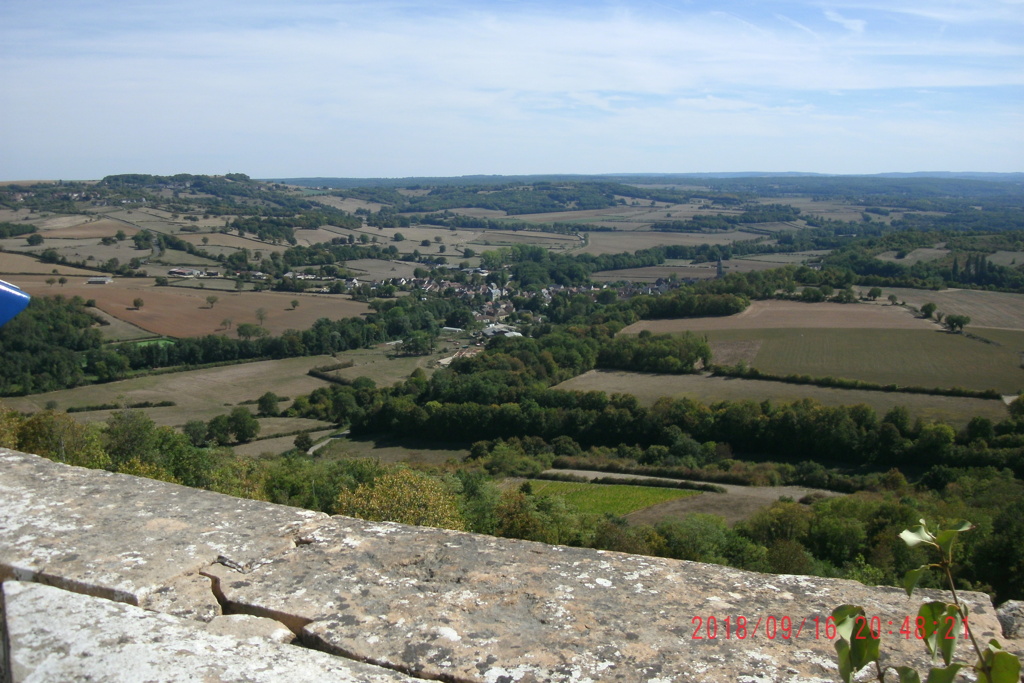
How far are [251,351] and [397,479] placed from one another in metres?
57.1

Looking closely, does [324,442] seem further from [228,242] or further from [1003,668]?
[228,242]

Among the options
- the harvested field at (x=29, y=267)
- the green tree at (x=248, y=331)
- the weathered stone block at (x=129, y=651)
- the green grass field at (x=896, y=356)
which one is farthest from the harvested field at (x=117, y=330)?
the weathered stone block at (x=129, y=651)

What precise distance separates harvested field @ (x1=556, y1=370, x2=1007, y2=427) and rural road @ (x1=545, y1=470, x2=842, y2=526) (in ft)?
39.2

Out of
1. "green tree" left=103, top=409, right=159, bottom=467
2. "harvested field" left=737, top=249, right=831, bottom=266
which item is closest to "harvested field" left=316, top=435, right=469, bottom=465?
"green tree" left=103, top=409, right=159, bottom=467

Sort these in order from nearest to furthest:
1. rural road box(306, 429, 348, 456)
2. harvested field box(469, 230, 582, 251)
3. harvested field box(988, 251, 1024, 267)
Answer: rural road box(306, 429, 348, 456)
harvested field box(988, 251, 1024, 267)
harvested field box(469, 230, 582, 251)

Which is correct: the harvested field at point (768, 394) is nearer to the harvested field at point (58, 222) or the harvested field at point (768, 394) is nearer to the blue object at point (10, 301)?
the blue object at point (10, 301)

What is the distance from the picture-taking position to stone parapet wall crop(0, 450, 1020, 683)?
8.32ft

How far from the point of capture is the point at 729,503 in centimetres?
3353

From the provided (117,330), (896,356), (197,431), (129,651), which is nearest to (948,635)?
(129,651)

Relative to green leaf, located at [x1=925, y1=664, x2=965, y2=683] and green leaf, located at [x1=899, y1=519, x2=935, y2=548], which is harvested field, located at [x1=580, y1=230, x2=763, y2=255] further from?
green leaf, located at [x1=925, y1=664, x2=965, y2=683]

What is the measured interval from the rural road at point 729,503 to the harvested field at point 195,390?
28.6 meters

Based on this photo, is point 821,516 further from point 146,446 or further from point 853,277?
point 853,277

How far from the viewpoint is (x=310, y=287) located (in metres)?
95.7

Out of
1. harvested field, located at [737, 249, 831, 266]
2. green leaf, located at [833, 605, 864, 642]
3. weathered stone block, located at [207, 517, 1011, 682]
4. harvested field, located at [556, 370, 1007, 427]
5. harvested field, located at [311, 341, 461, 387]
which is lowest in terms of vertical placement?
harvested field, located at [311, 341, 461, 387]
